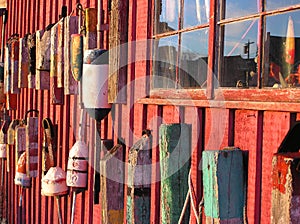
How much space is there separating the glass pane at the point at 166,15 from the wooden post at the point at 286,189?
145cm

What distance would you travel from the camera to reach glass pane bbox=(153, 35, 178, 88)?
11.8 ft

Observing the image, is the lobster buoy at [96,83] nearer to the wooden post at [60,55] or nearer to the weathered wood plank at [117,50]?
the weathered wood plank at [117,50]

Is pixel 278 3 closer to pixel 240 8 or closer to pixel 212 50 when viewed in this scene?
pixel 240 8

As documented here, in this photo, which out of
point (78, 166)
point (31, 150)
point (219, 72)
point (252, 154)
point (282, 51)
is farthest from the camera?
point (31, 150)

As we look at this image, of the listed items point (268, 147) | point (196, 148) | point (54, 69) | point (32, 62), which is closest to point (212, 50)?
point (196, 148)

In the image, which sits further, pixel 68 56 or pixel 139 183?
pixel 68 56

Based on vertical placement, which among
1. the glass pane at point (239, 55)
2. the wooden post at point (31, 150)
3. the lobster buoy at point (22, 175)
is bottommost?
the lobster buoy at point (22, 175)

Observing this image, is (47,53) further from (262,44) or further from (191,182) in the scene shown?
(262,44)

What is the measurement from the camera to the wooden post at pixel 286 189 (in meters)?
2.33

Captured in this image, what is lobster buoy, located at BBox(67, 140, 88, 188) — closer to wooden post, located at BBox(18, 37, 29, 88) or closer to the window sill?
the window sill

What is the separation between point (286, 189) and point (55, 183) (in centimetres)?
310

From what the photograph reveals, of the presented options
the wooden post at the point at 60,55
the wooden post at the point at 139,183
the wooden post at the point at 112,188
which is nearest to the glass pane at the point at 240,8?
the wooden post at the point at 139,183

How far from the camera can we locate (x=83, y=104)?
14.5 feet

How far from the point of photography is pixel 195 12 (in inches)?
135
